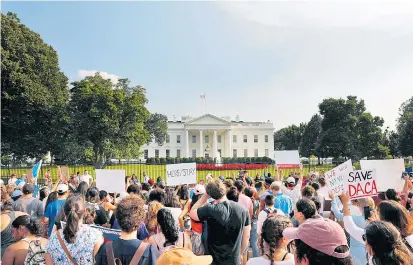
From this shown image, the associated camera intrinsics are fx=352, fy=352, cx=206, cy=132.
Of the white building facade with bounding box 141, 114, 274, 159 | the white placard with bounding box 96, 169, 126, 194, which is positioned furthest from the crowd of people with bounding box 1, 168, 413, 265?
the white building facade with bounding box 141, 114, 274, 159

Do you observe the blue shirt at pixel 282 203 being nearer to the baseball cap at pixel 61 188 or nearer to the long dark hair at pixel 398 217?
the long dark hair at pixel 398 217

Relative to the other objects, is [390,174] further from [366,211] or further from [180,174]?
[180,174]

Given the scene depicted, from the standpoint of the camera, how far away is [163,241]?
3.62m

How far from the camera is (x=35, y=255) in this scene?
3.90 meters

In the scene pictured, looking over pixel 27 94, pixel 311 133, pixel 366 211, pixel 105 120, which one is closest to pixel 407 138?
pixel 311 133

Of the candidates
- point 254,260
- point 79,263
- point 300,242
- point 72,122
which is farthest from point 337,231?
point 72,122

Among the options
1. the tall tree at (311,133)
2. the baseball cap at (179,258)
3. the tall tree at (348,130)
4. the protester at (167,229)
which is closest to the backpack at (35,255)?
the protester at (167,229)

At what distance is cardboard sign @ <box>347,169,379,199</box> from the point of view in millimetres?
5383

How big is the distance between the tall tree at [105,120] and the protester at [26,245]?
31.1m

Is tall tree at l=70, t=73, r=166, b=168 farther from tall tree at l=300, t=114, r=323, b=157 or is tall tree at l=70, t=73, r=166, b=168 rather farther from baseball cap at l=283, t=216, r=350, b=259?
tall tree at l=300, t=114, r=323, b=157

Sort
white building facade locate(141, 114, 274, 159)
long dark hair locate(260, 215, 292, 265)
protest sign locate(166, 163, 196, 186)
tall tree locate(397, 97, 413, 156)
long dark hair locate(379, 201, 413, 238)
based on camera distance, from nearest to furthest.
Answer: long dark hair locate(260, 215, 292, 265) → long dark hair locate(379, 201, 413, 238) → protest sign locate(166, 163, 196, 186) → tall tree locate(397, 97, 413, 156) → white building facade locate(141, 114, 274, 159)

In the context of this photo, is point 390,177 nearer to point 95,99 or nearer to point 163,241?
point 163,241

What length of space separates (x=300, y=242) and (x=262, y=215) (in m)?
3.18

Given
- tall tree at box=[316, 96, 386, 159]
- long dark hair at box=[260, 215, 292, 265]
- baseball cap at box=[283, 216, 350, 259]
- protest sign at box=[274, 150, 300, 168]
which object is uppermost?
tall tree at box=[316, 96, 386, 159]
